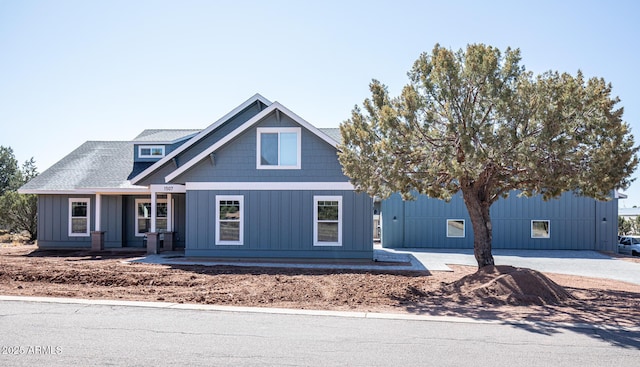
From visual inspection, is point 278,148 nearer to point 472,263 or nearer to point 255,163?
point 255,163

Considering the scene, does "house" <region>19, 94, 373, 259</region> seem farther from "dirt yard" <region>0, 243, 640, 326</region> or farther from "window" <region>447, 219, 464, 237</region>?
"window" <region>447, 219, 464, 237</region>

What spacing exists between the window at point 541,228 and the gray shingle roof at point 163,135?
19.0 metres

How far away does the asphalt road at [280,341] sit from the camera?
584cm

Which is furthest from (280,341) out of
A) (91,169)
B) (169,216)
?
(91,169)

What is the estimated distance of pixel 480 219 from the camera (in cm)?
1245

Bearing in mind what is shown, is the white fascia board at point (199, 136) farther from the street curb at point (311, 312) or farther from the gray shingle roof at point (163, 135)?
the street curb at point (311, 312)

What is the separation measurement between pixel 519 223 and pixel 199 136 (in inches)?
704

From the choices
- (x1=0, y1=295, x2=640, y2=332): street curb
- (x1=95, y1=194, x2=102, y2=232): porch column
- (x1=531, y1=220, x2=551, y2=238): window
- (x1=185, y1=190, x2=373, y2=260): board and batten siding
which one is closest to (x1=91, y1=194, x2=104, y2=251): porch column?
(x1=95, y1=194, x2=102, y2=232): porch column

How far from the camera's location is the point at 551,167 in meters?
10.2

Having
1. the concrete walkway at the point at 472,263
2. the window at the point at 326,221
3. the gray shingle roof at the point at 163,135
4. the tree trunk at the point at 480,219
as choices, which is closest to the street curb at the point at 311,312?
the tree trunk at the point at 480,219

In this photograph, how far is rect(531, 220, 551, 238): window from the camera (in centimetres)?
2556

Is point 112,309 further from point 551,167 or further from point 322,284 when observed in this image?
point 551,167

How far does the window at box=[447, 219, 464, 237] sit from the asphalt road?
61.4 ft

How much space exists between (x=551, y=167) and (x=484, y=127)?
1760mm
